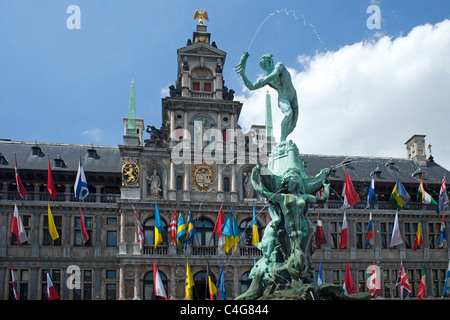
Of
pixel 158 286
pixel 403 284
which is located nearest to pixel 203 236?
pixel 158 286

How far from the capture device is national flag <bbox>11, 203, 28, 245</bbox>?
36.1 m

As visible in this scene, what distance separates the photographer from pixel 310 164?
46.6m

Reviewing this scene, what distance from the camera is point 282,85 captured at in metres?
18.3

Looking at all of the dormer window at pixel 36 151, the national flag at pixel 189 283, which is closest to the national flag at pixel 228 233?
the national flag at pixel 189 283

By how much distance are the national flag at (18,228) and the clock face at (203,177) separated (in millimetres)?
11361

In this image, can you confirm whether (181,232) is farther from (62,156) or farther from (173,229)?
(62,156)

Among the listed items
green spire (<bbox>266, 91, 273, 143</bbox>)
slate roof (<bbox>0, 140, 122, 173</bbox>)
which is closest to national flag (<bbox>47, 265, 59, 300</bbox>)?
slate roof (<bbox>0, 140, 122, 173</bbox>)

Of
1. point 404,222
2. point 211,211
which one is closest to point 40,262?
point 211,211

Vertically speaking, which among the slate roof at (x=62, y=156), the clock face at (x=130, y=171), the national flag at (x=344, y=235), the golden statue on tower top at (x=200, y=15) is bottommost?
the national flag at (x=344, y=235)

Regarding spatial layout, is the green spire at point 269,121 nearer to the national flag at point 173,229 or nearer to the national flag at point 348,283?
the national flag at point 173,229

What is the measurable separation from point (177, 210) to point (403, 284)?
1552cm

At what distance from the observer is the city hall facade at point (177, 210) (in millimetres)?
38594

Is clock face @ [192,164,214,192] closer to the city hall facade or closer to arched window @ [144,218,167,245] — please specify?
the city hall facade

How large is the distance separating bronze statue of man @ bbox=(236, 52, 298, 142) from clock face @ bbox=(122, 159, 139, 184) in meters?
22.8
